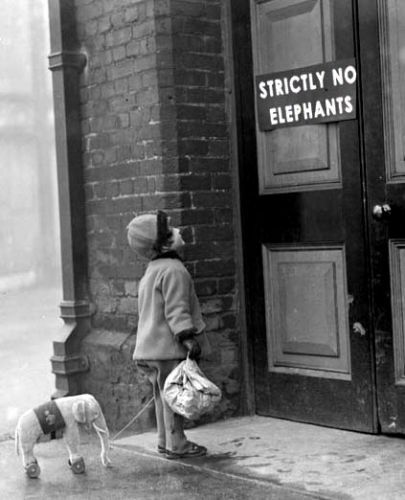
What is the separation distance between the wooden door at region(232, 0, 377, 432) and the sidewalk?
17cm

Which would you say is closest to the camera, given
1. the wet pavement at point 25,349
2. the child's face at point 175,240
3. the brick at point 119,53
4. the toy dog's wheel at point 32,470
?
the toy dog's wheel at point 32,470

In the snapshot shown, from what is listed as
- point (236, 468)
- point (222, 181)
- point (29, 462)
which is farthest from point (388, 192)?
point (29, 462)

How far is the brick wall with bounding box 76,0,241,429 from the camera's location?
551 centimetres

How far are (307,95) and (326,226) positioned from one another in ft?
2.52

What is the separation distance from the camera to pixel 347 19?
5.06m

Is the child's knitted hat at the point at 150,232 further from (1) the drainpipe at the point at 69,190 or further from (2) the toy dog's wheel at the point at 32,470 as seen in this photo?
(2) the toy dog's wheel at the point at 32,470

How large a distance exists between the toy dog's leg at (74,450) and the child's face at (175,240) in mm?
1097

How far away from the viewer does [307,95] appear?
17.4 ft

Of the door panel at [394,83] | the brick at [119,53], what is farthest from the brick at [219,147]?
the door panel at [394,83]

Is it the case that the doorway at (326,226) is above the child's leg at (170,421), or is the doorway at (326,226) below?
above

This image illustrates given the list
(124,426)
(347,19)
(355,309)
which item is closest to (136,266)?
(124,426)

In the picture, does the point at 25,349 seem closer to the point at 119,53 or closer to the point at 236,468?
the point at 119,53

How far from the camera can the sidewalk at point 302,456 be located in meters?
4.26

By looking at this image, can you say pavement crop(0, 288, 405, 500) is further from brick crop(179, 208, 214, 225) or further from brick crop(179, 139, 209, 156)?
brick crop(179, 139, 209, 156)
